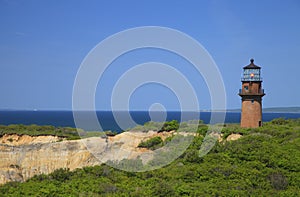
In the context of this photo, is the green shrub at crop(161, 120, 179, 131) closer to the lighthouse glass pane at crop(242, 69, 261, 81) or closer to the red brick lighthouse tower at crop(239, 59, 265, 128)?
the red brick lighthouse tower at crop(239, 59, 265, 128)

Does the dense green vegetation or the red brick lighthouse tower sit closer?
the dense green vegetation

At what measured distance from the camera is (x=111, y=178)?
17156 millimetres

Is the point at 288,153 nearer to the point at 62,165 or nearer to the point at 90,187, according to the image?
the point at 90,187

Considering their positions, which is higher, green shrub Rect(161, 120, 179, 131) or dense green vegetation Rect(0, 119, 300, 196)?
green shrub Rect(161, 120, 179, 131)

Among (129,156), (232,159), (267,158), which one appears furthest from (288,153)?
(129,156)

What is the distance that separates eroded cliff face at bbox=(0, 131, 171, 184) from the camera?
24078 mm

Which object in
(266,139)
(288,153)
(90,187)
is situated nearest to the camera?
(90,187)

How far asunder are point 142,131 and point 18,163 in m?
8.60

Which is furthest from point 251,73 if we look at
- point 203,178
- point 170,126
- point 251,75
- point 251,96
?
point 203,178

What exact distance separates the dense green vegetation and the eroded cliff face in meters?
6.04

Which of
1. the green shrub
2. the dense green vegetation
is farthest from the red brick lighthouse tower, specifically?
the dense green vegetation

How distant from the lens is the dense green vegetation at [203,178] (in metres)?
14.5

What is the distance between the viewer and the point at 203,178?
1617 centimetres

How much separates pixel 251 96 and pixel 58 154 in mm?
14313
